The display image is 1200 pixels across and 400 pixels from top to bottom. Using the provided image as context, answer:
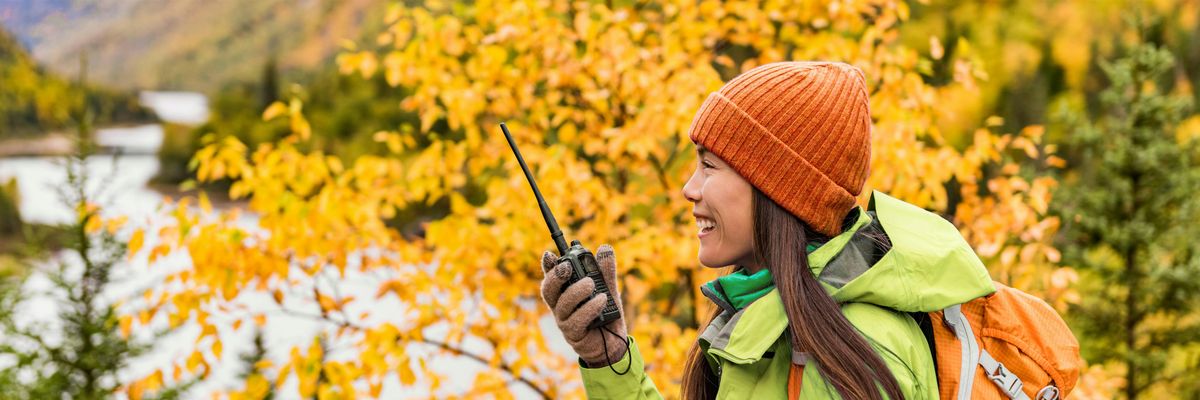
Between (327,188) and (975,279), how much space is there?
4.38 metres

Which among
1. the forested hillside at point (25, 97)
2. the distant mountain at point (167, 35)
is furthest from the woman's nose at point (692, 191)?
the distant mountain at point (167, 35)

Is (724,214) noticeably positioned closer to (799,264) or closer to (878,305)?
(799,264)

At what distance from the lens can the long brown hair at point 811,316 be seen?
1552 millimetres

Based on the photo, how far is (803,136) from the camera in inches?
71.2

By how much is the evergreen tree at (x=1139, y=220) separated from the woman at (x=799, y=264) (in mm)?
9994

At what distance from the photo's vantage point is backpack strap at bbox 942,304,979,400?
1648mm

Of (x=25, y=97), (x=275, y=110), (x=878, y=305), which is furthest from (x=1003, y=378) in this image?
(x=25, y=97)

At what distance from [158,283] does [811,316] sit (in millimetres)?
8721

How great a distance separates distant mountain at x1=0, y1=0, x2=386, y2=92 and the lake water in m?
22.4

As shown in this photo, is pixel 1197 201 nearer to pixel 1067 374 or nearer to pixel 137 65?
pixel 1067 374

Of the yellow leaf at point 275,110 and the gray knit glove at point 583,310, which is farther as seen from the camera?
the yellow leaf at point 275,110

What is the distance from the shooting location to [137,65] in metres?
170

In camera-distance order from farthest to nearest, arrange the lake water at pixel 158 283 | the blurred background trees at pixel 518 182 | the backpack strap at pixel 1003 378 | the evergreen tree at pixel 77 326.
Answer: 1. the evergreen tree at pixel 77 326
2. the lake water at pixel 158 283
3. the blurred background trees at pixel 518 182
4. the backpack strap at pixel 1003 378

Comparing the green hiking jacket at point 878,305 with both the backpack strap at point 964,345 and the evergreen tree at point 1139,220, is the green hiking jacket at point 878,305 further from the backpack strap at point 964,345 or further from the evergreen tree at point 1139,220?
the evergreen tree at point 1139,220
